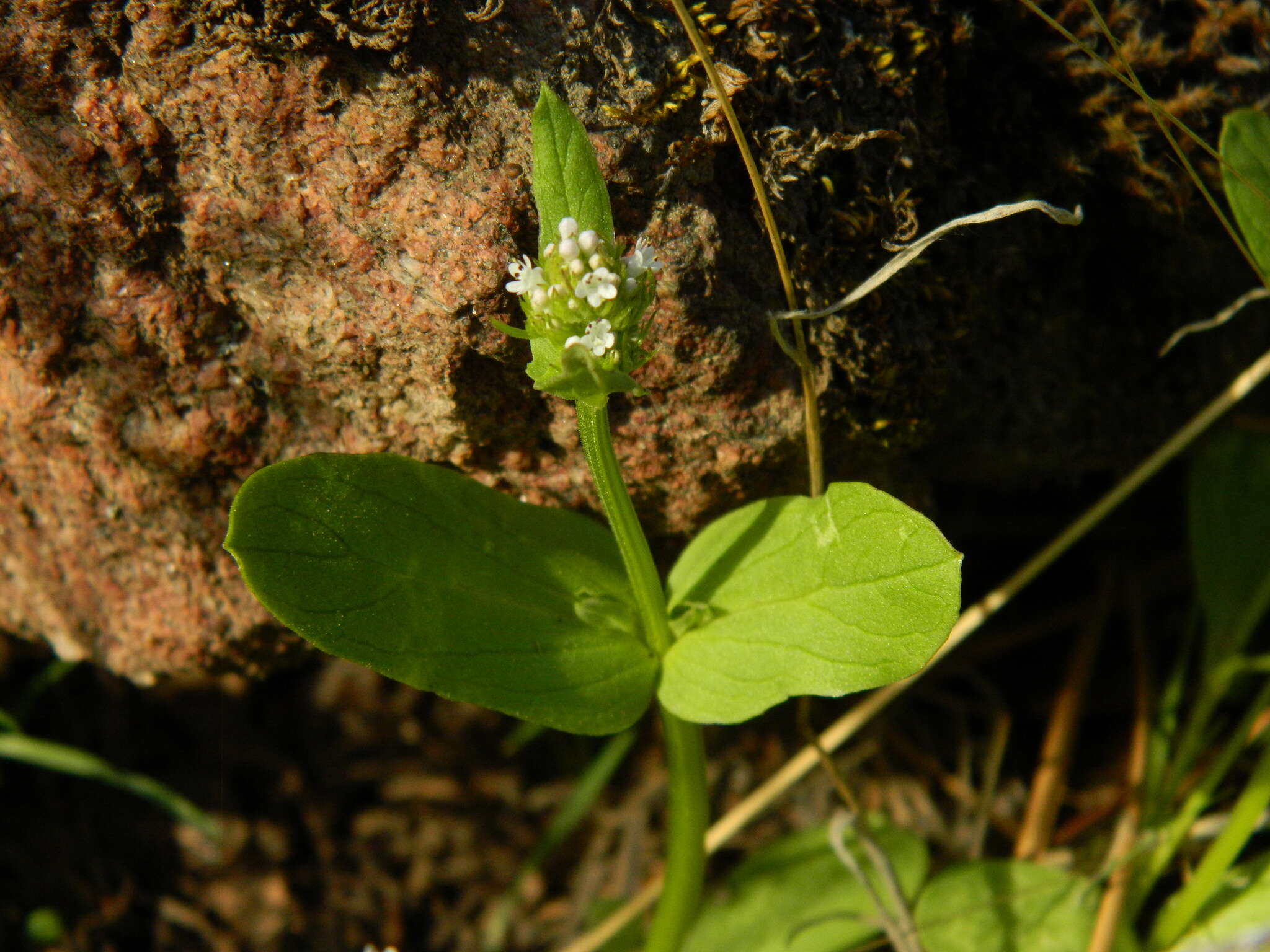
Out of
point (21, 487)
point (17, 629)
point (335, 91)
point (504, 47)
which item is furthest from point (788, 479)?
point (17, 629)

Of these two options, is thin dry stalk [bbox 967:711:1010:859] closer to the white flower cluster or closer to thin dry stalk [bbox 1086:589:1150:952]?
thin dry stalk [bbox 1086:589:1150:952]

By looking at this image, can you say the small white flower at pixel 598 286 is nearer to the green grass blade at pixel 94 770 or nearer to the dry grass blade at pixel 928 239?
the dry grass blade at pixel 928 239

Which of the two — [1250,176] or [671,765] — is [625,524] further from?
[1250,176]

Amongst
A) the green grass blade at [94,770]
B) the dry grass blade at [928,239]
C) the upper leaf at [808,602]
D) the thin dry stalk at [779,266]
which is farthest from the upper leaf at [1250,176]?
the green grass blade at [94,770]

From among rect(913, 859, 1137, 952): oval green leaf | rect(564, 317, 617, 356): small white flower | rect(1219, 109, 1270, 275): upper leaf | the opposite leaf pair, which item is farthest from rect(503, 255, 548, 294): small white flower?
rect(913, 859, 1137, 952): oval green leaf

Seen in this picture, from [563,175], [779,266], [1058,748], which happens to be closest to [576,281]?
[563,175]
